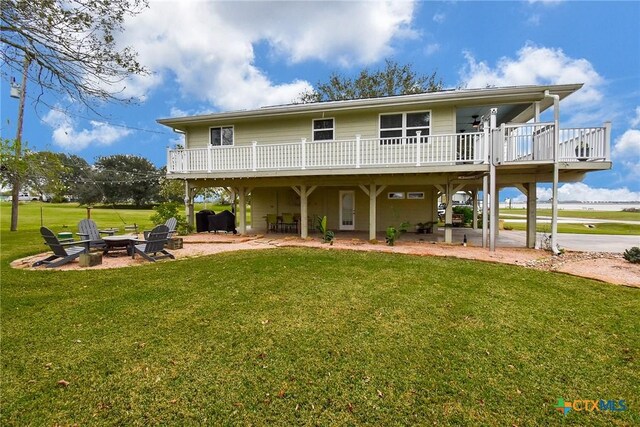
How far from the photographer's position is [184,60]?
17.9 meters

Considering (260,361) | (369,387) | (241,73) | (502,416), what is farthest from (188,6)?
(241,73)

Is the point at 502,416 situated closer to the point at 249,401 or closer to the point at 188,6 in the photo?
the point at 249,401

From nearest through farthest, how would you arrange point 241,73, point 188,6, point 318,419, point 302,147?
point 318,419
point 188,6
point 302,147
point 241,73

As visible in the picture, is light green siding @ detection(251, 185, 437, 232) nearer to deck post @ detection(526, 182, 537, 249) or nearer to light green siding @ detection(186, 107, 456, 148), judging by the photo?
light green siding @ detection(186, 107, 456, 148)

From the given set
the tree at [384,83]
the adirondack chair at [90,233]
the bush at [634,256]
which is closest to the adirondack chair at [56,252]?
the adirondack chair at [90,233]

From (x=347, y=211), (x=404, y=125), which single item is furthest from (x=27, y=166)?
(x=404, y=125)

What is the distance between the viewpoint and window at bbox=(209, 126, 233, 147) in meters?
14.2

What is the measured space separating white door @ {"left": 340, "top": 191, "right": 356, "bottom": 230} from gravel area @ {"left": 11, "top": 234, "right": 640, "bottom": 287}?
3201 mm

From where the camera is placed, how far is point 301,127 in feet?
43.1

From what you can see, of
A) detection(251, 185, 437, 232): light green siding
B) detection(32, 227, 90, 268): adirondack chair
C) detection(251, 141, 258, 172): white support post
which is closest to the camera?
detection(32, 227, 90, 268): adirondack chair

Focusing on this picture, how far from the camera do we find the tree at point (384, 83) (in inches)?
1073

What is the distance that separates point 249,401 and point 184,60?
19649mm

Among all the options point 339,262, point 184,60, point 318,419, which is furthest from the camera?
point 184,60

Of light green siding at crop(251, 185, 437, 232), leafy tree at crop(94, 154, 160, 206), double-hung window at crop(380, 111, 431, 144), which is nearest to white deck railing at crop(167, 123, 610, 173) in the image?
double-hung window at crop(380, 111, 431, 144)
